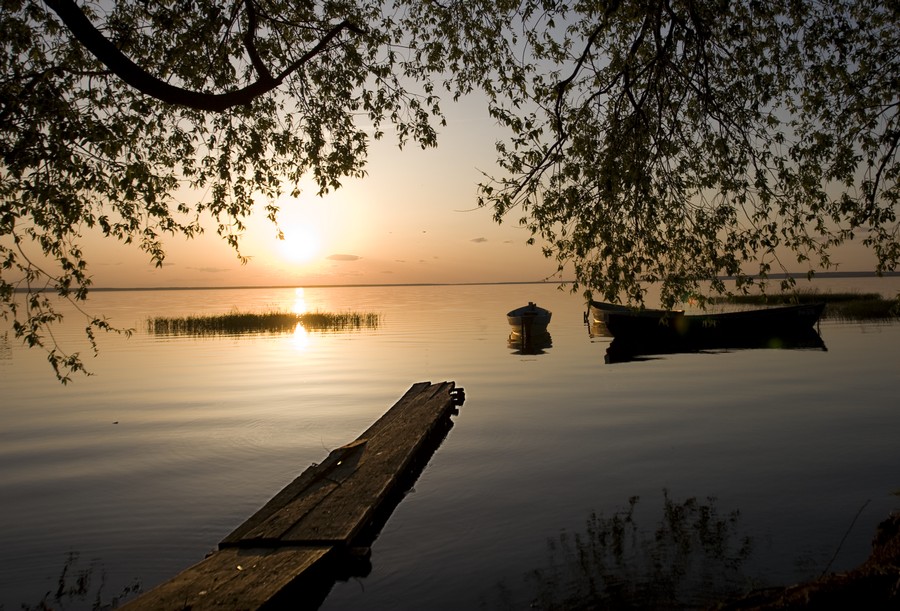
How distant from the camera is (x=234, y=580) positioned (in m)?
6.72

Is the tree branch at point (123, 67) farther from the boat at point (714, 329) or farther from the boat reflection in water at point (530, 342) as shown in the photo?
the boat at point (714, 329)

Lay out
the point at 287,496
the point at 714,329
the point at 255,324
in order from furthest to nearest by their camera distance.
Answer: the point at 255,324
the point at 714,329
the point at 287,496

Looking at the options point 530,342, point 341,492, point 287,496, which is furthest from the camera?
point 530,342

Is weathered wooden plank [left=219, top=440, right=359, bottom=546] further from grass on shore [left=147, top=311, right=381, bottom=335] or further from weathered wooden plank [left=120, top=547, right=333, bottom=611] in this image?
grass on shore [left=147, top=311, right=381, bottom=335]

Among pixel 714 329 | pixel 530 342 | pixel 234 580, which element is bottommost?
pixel 234 580

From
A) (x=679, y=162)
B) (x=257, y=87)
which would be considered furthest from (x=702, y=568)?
(x=257, y=87)

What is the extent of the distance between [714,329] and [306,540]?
33.0 metres

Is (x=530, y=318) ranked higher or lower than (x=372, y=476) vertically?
higher

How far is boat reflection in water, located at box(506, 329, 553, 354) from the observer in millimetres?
35656

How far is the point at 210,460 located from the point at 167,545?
493 cm

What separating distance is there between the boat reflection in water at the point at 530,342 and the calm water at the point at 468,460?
6347 mm

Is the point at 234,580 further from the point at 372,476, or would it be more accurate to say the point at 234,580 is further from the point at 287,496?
the point at 372,476

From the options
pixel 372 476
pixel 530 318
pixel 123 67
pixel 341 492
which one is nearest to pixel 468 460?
pixel 372 476

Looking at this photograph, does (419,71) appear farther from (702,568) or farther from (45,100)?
(702,568)
